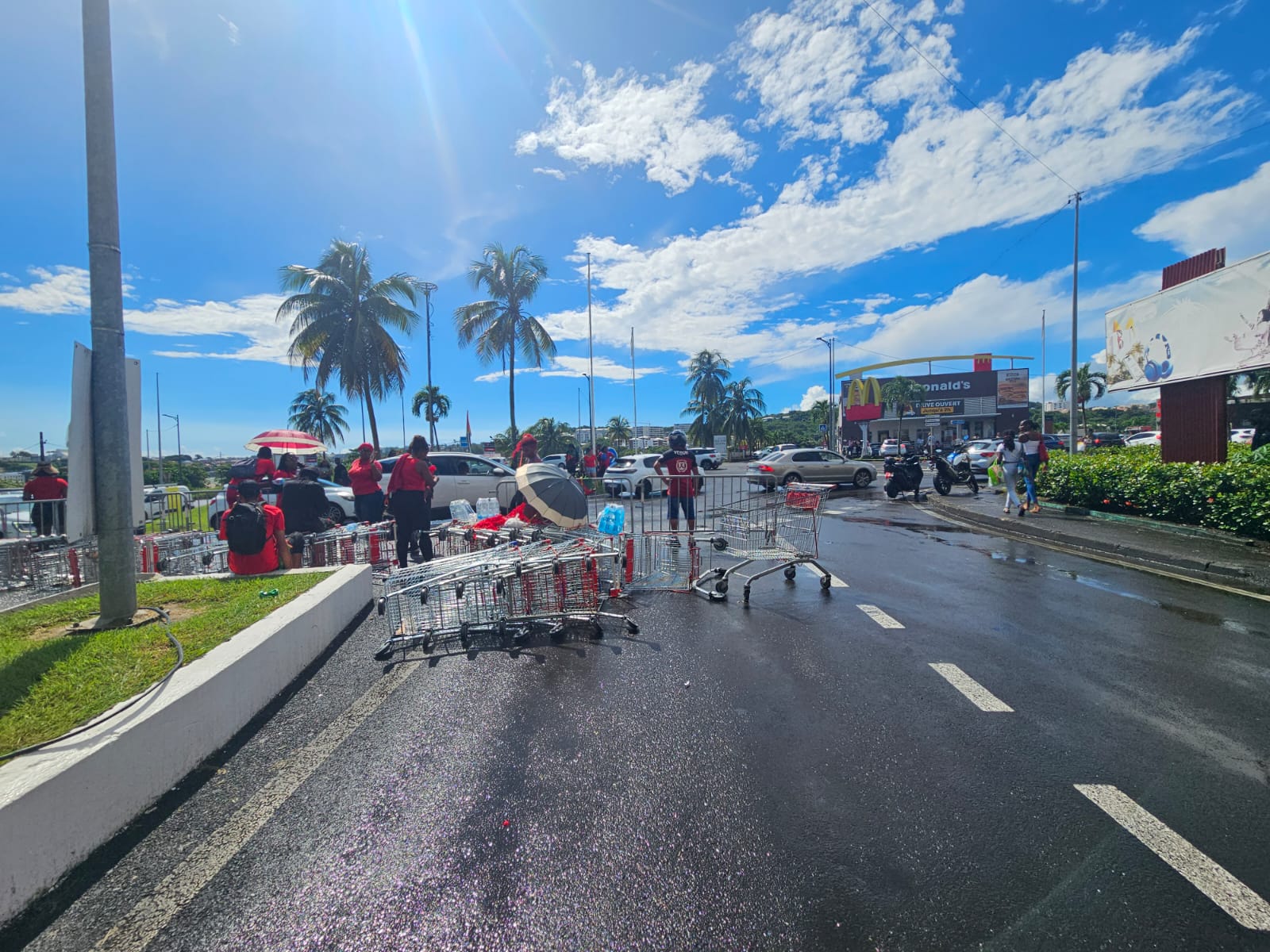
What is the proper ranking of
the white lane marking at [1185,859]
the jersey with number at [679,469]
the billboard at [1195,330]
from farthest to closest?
the billboard at [1195,330]
the jersey with number at [679,469]
the white lane marking at [1185,859]

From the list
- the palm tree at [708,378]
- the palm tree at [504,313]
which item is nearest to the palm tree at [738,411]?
the palm tree at [708,378]

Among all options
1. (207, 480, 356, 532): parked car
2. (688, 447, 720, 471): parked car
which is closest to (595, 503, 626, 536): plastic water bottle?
(207, 480, 356, 532): parked car

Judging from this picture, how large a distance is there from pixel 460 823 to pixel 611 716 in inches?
46.4

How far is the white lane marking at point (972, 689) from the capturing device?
3658 mm

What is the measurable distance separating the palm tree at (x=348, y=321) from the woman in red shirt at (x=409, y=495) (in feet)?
55.5

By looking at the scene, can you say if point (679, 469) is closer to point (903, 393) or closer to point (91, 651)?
point (91, 651)

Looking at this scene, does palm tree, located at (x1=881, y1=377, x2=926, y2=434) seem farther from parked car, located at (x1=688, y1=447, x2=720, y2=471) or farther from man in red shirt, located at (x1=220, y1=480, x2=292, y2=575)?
man in red shirt, located at (x1=220, y1=480, x2=292, y2=575)

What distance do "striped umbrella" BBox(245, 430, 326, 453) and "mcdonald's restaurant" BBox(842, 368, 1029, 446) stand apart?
52028 mm

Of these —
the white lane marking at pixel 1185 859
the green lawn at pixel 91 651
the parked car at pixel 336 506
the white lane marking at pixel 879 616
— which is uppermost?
the parked car at pixel 336 506

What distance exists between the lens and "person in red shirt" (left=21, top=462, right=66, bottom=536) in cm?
925

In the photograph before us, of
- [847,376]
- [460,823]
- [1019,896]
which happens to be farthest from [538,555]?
[847,376]

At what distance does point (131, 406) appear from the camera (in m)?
4.62

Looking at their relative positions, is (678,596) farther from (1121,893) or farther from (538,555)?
(1121,893)

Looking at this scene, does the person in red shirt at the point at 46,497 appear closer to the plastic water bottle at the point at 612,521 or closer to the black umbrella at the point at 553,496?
the black umbrella at the point at 553,496
